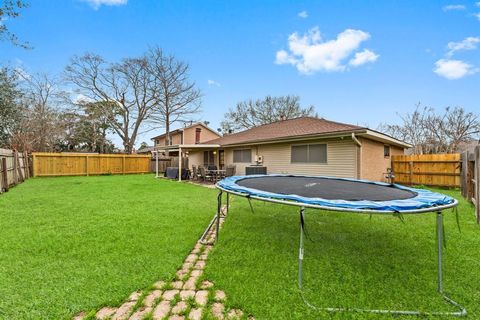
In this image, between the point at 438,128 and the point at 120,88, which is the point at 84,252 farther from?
the point at 120,88

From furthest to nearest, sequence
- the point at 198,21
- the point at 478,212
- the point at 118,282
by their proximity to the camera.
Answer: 1. the point at 198,21
2. the point at 478,212
3. the point at 118,282

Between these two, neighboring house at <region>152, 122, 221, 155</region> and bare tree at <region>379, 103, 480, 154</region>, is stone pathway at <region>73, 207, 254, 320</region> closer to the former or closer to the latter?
bare tree at <region>379, 103, 480, 154</region>

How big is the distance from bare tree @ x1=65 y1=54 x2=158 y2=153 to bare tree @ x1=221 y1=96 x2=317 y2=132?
10.1m

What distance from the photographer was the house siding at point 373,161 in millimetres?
8886

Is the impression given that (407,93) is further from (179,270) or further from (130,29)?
(179,270)

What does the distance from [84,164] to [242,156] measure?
11.2 meters

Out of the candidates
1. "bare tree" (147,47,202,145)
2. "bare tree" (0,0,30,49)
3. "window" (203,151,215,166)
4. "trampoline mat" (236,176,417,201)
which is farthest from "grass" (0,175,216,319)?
"bare tree" (147,47,202,145)

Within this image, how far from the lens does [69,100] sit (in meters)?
20.6

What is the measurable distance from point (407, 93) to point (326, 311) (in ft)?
63.0

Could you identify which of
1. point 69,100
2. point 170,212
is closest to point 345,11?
point 170,212

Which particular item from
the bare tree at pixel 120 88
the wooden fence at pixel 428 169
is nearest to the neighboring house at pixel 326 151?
the wooden fence at pixel 428 169

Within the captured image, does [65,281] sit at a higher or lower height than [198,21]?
lower

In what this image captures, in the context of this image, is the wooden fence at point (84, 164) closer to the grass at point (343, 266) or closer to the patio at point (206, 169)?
the patio at point (206, 169)

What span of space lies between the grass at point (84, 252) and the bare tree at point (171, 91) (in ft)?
58.7
